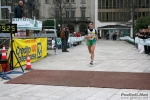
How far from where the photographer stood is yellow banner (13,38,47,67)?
36.9ft

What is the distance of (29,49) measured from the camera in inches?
492

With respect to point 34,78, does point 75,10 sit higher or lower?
higher

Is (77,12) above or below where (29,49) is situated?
above

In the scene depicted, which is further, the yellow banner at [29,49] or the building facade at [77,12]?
the building facade at [77,12]

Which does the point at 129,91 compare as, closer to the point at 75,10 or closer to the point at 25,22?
the point at 25,22

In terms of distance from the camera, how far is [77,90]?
23.2 ft

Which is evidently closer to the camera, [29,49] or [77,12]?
[29,49]

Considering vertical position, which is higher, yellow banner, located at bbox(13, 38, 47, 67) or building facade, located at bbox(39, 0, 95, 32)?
building facade, located at bbox(39, 0, 95, 32)

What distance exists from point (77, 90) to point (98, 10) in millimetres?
66301

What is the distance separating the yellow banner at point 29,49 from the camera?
11239 mm

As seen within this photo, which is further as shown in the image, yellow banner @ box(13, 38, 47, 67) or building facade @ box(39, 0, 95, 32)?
building facade @ box(39, 0, 95, 32)

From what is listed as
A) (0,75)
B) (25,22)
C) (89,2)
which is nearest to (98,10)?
(89,2)

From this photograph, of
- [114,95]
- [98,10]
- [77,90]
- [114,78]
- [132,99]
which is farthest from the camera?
[98,10]

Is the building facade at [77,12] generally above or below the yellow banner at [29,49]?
above
